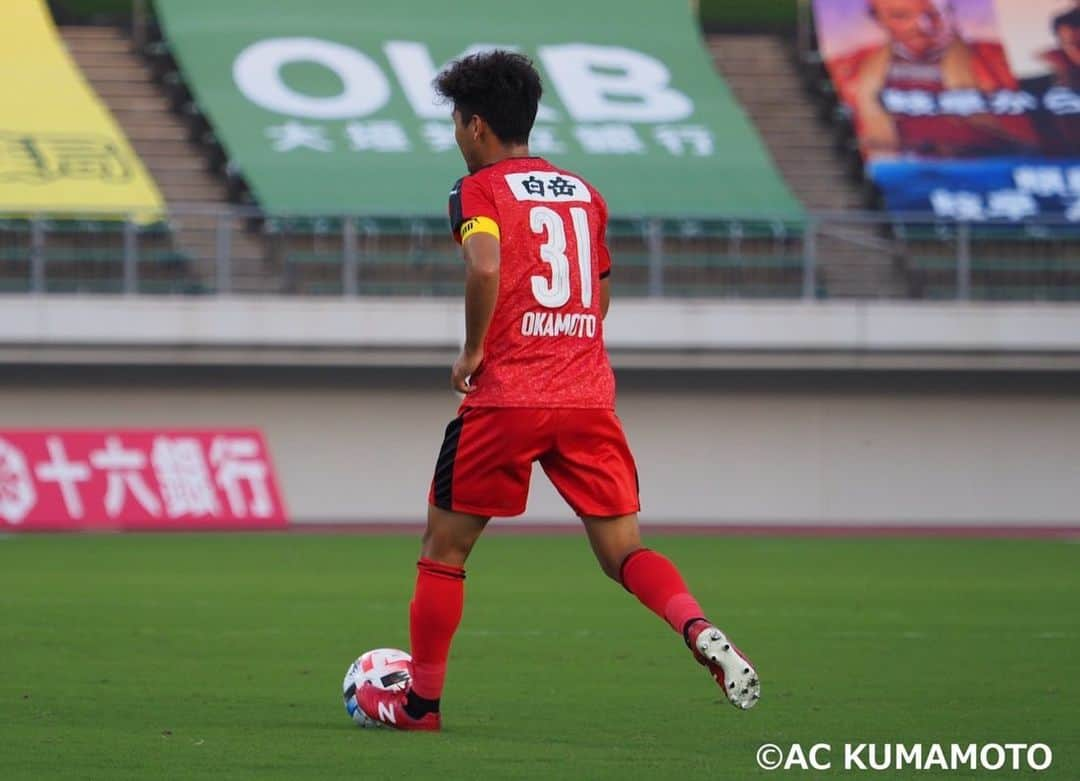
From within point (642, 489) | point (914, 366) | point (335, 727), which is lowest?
point (642, 489)

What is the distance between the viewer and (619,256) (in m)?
26.1

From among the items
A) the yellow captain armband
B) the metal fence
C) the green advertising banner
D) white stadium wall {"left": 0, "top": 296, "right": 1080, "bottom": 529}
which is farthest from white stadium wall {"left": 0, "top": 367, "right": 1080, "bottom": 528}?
the yellow captain armband

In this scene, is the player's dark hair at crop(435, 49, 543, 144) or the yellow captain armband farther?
the player's dark hair at crop(435, 49, 543, 144)

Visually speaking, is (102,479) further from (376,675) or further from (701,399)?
(376,675)

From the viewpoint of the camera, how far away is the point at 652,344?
25.5 meters

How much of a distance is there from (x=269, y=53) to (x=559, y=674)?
2235 cm

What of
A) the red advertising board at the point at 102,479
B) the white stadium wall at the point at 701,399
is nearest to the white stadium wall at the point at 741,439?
the white stadium wall at the point at 701,399

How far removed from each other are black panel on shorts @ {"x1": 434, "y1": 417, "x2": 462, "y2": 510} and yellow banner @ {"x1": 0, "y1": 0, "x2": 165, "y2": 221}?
65.3ft

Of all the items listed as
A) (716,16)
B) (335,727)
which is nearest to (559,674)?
(335,727)

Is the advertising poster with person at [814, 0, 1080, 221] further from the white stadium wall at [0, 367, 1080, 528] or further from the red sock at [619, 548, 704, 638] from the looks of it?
the red sock at [619, 548, 704, 638]

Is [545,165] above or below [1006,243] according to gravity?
above

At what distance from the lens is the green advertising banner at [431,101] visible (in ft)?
92.5

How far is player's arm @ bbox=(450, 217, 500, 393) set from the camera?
605 centimetres

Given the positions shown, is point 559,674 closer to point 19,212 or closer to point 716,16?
point 19,212
